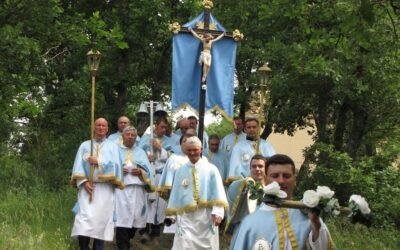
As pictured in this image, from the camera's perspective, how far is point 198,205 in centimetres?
834

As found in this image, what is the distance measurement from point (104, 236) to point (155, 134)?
2.58 m

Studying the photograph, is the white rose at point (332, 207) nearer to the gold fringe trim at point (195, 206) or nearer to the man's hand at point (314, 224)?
the man's hand at point (314, 224)

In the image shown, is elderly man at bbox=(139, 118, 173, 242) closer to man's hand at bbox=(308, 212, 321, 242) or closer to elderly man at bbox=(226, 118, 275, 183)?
elderly man at bbox=(226, 118, 275, 183)

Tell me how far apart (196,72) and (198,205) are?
4.32 m

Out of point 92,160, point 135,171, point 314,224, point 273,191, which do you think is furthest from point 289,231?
point 135,171

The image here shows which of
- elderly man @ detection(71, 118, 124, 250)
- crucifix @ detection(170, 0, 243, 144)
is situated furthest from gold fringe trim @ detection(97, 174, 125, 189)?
crucifix @ detection(170, 0, 243, 144)

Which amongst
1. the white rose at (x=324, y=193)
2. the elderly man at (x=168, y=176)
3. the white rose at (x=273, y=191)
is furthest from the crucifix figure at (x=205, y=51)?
the white rose at (x=324, y=193)

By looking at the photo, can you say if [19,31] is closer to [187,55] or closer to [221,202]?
[187,55]

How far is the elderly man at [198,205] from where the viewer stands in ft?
27.0

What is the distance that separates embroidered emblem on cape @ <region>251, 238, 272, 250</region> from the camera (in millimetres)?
4141

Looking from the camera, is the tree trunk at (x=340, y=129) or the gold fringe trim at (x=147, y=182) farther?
the tree trunk at (x=340, y=129)

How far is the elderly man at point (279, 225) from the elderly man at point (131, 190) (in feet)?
19.9

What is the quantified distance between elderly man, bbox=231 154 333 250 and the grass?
4288 mm

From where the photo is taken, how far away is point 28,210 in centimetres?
1098
